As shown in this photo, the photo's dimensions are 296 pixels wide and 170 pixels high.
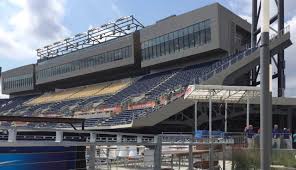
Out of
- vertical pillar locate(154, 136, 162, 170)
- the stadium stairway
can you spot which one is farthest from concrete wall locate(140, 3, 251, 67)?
vertical pillar locate(154, 136, 162, 170)

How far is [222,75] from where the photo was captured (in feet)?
Answer: 152

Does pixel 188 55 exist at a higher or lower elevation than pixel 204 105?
higher

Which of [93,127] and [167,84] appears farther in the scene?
[167,84]

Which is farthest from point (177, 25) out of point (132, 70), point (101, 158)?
point (101, 158)

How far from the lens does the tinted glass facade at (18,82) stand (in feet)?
306

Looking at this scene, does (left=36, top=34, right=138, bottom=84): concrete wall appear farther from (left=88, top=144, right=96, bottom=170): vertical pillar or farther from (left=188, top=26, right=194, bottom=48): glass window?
(left=88, top=144, right=96, bottom=170): vertical pillar

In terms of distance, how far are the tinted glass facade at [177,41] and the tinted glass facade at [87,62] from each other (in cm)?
438

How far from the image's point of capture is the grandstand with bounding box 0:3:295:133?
153 ft

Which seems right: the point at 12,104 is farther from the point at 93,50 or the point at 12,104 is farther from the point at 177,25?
the point at 177,25

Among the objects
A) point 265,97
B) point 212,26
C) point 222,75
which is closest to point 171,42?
point 212,26

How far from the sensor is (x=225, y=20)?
178 ft

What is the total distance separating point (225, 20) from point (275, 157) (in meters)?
38.7

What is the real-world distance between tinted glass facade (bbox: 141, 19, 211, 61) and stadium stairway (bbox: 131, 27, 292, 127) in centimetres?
636

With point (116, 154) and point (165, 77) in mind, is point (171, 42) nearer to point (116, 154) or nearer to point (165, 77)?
point (165, 77)
